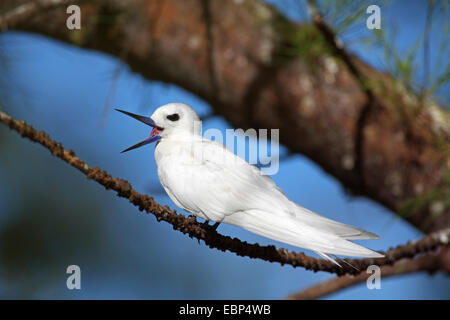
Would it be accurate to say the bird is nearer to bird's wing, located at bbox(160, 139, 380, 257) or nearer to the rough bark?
bird's wing, located at bbox(160, 139, 380, 257)

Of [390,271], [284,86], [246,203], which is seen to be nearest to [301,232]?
[246,203]

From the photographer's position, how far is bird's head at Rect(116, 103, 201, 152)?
0.47m

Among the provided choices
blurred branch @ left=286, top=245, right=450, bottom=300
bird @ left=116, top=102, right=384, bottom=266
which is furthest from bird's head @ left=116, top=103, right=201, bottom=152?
blurred branch @ left=286, top=245, right=450, bottom=300

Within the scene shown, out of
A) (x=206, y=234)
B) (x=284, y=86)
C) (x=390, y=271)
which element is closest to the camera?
(x=206, y=234)

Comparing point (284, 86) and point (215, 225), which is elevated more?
point (284, 86)

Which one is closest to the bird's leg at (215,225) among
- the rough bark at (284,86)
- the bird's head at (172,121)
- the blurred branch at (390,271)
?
the bird's head at (172,121)

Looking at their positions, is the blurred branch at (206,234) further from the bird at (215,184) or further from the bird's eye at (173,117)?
the bird's eye at (173,117)

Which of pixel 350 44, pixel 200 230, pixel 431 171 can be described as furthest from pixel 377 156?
pixel 200 230

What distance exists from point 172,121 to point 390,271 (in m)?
0.41

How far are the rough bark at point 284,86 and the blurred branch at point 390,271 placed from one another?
0.34 feet

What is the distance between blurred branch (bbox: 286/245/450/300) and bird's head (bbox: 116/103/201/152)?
30cm

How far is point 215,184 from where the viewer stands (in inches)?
18.7

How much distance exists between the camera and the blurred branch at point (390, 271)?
65 cm

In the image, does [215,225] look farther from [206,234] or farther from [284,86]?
[284,86]
